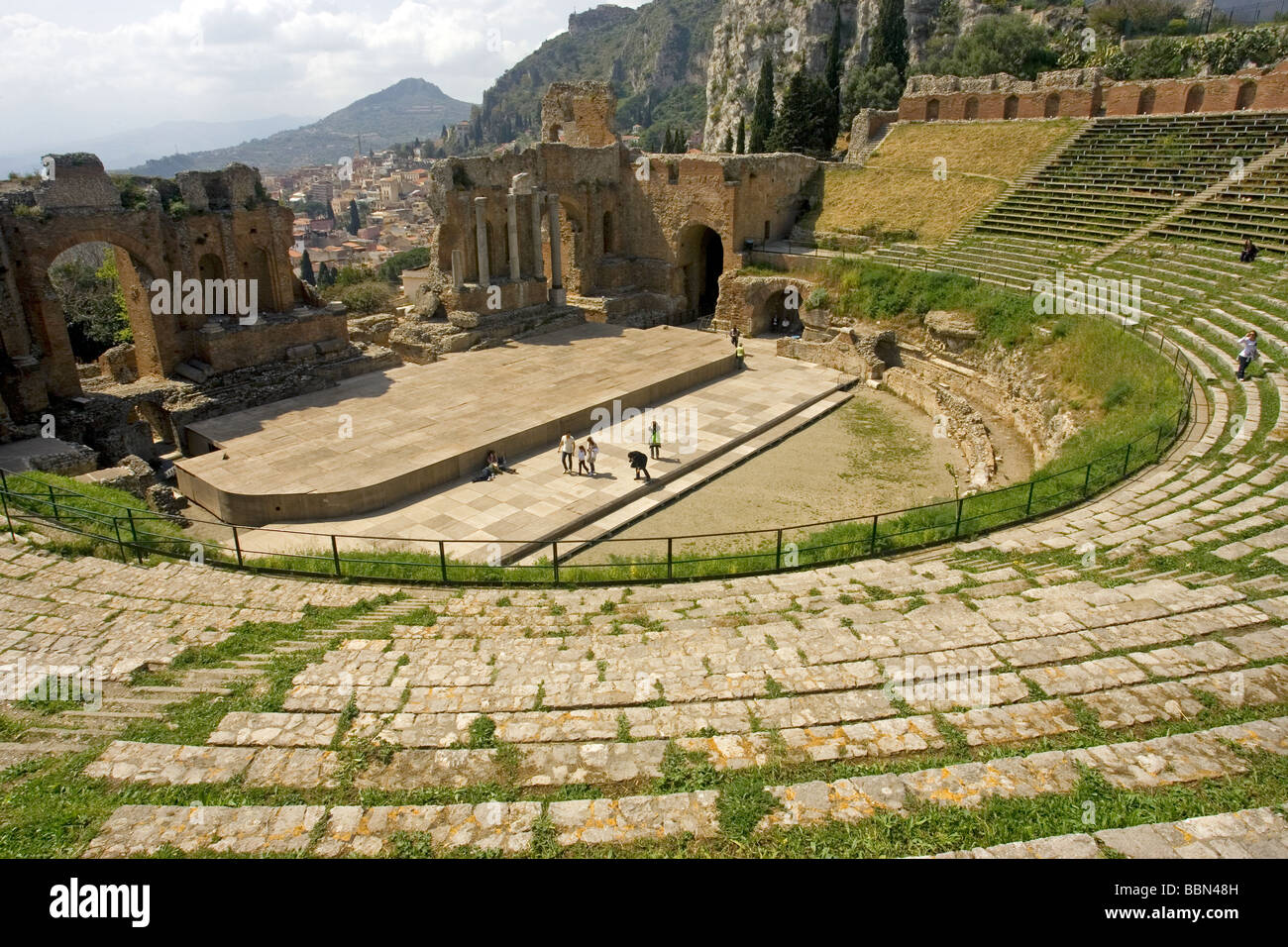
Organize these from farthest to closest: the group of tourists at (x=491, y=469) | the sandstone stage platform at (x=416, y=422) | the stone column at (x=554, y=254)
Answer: the stone column at (x=554, y=254) → the group of tourists at (x=491, y=469) → the sandstone stage platform at (x=416, y=422)

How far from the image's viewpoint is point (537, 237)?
1214 inches

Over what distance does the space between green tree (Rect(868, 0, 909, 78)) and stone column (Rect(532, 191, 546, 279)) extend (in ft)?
133

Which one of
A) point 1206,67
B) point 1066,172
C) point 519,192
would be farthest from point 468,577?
Result: point 1206,67

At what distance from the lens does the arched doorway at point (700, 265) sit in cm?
3559

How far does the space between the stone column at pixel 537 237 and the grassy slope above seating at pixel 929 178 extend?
1238 centimetres

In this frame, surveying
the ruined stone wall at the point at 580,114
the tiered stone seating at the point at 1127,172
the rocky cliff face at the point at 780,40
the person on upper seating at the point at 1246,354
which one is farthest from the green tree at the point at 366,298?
the rocky cliff face at the point at 780,40

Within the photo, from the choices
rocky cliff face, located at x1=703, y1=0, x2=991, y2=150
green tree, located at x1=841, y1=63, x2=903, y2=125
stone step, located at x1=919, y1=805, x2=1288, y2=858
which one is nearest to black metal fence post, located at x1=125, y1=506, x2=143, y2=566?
stone step, located at x1=919, y1=805, x2=1288, y2=858

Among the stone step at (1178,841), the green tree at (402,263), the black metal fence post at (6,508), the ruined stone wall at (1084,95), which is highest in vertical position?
the ruined stone wall at (1084,95)

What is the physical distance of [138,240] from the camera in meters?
20.3

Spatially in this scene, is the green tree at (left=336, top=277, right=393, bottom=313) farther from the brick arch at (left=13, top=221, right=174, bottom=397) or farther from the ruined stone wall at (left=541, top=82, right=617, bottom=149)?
the brick arch at (left=13, top=221, right=174, bottom=397)

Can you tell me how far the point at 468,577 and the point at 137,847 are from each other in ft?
21.3

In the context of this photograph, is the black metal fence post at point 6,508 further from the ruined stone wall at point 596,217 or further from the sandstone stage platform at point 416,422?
the ruined stone wall at point 596,217

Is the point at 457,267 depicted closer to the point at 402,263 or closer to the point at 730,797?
the point at 730,797

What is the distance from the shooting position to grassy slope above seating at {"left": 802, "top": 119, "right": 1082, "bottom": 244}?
32125 millimetres
